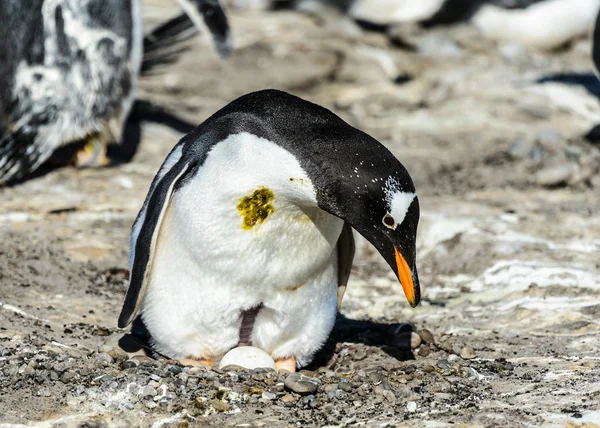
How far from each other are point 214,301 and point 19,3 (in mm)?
3421

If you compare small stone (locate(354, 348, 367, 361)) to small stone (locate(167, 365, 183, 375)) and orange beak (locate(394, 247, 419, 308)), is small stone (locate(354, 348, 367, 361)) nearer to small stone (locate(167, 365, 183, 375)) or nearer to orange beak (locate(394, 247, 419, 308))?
orange beak (locate(394, 247, 419, 308))

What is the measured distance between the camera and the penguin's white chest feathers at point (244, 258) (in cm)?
300

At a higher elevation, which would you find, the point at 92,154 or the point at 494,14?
the point at 92,154

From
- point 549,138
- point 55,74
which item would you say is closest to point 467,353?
point 55,74

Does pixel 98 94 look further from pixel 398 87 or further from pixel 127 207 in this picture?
pixel 398 87

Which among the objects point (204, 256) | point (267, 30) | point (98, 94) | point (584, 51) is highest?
point (204, 256)

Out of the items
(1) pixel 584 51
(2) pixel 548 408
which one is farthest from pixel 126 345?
(1) pixel 584 51

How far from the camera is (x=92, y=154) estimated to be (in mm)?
6074

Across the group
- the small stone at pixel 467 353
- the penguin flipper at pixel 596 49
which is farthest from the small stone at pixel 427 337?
the penguin flipper at pixel 596 49

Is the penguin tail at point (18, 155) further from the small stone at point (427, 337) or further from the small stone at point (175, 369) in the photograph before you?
the small stone at point (427, 337)

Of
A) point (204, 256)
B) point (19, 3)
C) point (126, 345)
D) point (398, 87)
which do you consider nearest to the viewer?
point (204, 256)

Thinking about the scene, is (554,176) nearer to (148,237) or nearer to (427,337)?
(427,337)

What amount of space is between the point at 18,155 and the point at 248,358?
10.0ft

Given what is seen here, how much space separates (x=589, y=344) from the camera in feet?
11.3
